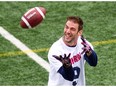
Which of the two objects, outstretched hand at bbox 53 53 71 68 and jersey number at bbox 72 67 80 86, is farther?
jersey number at bbox 72 67 80 86

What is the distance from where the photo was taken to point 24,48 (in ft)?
37.8

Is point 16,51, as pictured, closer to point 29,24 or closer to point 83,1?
point 29,24

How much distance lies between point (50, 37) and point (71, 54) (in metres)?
4.83

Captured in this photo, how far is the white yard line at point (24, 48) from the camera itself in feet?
35.3

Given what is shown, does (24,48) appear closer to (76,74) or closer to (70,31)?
(76,74)

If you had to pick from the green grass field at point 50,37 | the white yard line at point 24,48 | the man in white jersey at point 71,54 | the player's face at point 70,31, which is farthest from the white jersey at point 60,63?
the white yard line at point 24,48

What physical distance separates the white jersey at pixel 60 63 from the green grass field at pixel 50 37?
2368mm

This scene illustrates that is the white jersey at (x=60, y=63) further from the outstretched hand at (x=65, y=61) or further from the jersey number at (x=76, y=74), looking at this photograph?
the outstretched hand at (x=65, y=61)

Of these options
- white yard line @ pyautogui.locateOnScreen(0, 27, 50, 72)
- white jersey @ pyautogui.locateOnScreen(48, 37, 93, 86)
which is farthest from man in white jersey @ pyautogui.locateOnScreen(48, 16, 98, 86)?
white yard line @ pyautogui.locateOnScreen(0, 27, 50, 72)

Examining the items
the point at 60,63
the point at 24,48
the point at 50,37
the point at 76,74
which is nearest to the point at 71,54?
the point at 60,63

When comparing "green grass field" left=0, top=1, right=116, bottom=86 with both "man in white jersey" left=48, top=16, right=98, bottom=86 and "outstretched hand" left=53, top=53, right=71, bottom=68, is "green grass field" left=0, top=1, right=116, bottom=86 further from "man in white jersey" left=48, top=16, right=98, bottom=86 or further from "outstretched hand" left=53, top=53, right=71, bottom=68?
"outstretched hand" left=53, top=53, right=71, bottom=68

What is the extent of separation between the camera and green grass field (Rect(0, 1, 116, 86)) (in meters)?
10.1

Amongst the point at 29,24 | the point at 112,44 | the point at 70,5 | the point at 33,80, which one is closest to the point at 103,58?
the point at 112,44

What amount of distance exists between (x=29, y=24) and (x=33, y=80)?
149 cm
